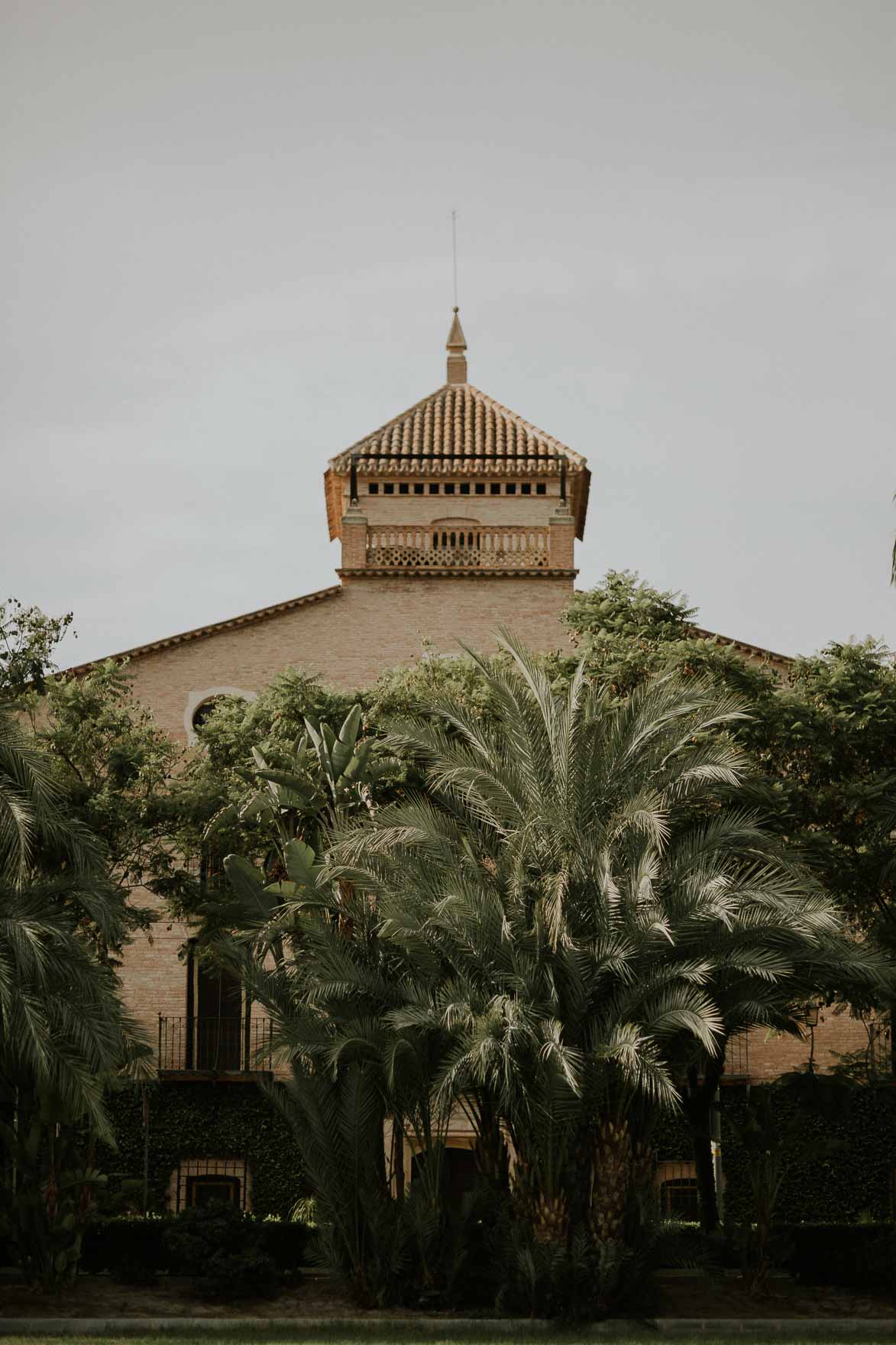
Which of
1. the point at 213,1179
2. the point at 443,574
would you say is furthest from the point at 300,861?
the point at 443,574

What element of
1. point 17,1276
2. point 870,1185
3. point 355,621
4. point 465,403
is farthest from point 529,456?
point 17,1276

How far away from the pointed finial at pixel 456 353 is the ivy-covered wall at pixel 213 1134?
70.1 feet

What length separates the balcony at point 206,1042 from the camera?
29.5 m

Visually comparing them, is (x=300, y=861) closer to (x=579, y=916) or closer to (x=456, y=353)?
(x=579, y=916)

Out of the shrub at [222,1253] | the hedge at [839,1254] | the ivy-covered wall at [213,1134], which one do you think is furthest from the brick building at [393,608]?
the hedge at [839,1254]

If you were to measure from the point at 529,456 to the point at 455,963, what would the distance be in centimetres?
2225

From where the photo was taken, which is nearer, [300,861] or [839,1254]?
[300,861]

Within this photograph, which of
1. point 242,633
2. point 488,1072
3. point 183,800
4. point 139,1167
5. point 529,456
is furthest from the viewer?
point 529,456

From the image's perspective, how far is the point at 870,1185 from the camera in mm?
28219

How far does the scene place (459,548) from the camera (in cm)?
3438

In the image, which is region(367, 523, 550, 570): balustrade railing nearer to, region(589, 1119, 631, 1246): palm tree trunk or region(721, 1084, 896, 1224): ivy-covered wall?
region(721, 1084, 896, 1224): ivy-covered wall

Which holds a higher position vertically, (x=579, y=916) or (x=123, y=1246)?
(x=579, y=916)

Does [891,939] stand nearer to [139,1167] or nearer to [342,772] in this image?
[342,772]

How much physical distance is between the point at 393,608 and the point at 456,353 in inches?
491
